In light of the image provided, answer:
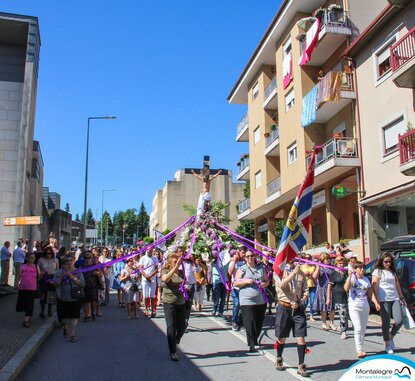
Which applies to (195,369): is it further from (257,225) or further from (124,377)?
(257,225)

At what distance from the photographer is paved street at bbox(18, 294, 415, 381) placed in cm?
702

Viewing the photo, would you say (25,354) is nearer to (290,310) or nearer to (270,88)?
(290,310)

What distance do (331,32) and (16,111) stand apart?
17.0m

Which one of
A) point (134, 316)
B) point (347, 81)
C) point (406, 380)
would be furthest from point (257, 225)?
point (406, 380)

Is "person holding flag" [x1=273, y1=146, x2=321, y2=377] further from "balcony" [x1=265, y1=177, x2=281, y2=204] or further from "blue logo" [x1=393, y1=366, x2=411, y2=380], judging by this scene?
"balcony" [x1=265, y1=177, x2=281, y2=204]

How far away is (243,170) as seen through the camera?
36500mm

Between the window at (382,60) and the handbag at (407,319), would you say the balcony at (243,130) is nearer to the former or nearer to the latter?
the window at (382,60)

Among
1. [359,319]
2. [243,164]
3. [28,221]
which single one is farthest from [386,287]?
[243,164]

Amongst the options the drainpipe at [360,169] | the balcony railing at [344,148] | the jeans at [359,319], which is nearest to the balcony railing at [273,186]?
the balcony railing at [344,148]

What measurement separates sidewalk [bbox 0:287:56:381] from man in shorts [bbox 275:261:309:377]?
12.8ft

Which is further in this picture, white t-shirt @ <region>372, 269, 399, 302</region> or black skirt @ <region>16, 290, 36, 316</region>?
black skirt @ <region>16, 290, 36, 316</region>

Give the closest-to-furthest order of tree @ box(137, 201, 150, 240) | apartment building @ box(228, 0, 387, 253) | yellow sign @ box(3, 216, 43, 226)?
yellow sign @ box(3, 216, 43, 226)
apartment building @ box(228, 0, 387, 253)
tree @ box(137, 201, 150, 240)

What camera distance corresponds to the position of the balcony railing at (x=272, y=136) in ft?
95.0

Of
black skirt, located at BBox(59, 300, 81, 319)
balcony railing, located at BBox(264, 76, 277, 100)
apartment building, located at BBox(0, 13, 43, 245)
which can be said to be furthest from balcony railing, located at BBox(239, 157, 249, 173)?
black skirt, located at BBox(59, 300, 81, 319)
